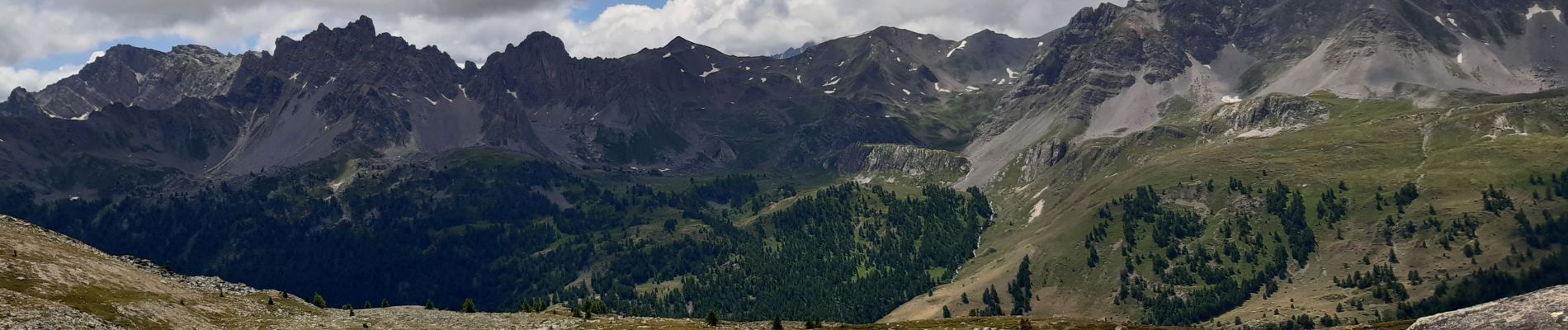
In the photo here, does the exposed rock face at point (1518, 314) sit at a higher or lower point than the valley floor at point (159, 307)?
lower

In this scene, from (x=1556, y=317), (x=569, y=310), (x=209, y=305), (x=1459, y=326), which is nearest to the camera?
(x=1556, y=317)

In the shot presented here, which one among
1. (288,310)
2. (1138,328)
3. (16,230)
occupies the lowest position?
(1138,328)

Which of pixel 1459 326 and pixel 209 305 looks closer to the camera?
pixel 1459 326

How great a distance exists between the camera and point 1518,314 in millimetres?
68750

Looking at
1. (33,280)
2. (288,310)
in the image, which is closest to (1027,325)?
(288,310)

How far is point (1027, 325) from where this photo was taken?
438ft

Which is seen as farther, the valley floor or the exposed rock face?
the valley floor

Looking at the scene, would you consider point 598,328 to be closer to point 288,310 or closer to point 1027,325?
point 288,310

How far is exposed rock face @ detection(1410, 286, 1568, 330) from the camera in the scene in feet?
220

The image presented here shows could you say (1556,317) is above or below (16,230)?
below

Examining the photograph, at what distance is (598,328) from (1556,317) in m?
93.4

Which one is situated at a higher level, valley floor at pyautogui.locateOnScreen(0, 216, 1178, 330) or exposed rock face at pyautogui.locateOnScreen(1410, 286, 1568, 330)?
valley floor at pyautogui.locateOnScreen(0, 216, 1178, 330)

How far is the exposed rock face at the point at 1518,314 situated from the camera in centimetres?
6694

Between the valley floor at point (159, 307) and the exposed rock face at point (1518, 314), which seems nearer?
the exposed rock face at point (1518, 314)
